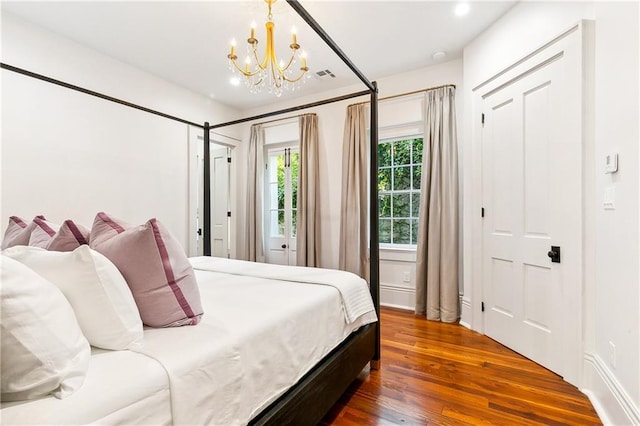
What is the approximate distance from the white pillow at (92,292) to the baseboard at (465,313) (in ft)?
9.78

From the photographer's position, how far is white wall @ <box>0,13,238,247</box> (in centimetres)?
248

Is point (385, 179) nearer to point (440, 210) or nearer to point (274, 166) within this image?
point (440, 210)

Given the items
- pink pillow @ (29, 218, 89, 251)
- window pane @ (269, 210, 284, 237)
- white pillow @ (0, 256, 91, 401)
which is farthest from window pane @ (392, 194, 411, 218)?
white pillow @ (0, 256, 91, 401)

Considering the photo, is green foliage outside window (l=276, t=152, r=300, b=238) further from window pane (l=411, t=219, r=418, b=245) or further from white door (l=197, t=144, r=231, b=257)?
window pane (l=411, t=219, r=418, b=245)

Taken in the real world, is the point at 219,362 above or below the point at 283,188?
below

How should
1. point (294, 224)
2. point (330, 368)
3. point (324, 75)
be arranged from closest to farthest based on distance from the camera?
point (330, 368)
point (324, 75)
point (294, 224)

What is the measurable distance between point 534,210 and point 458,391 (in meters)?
1.48

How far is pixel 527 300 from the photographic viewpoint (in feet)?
8.00

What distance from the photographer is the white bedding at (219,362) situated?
2.37 ft

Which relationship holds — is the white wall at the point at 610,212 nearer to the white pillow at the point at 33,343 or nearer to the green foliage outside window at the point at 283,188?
the white pillow at the point at 33,343

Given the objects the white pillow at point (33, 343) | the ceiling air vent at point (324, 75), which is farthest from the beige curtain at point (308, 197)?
the white pillow at point (33, 343)

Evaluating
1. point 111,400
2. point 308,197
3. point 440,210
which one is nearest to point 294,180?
point 308,197

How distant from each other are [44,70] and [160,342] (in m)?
3.00

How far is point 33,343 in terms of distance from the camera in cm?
67
